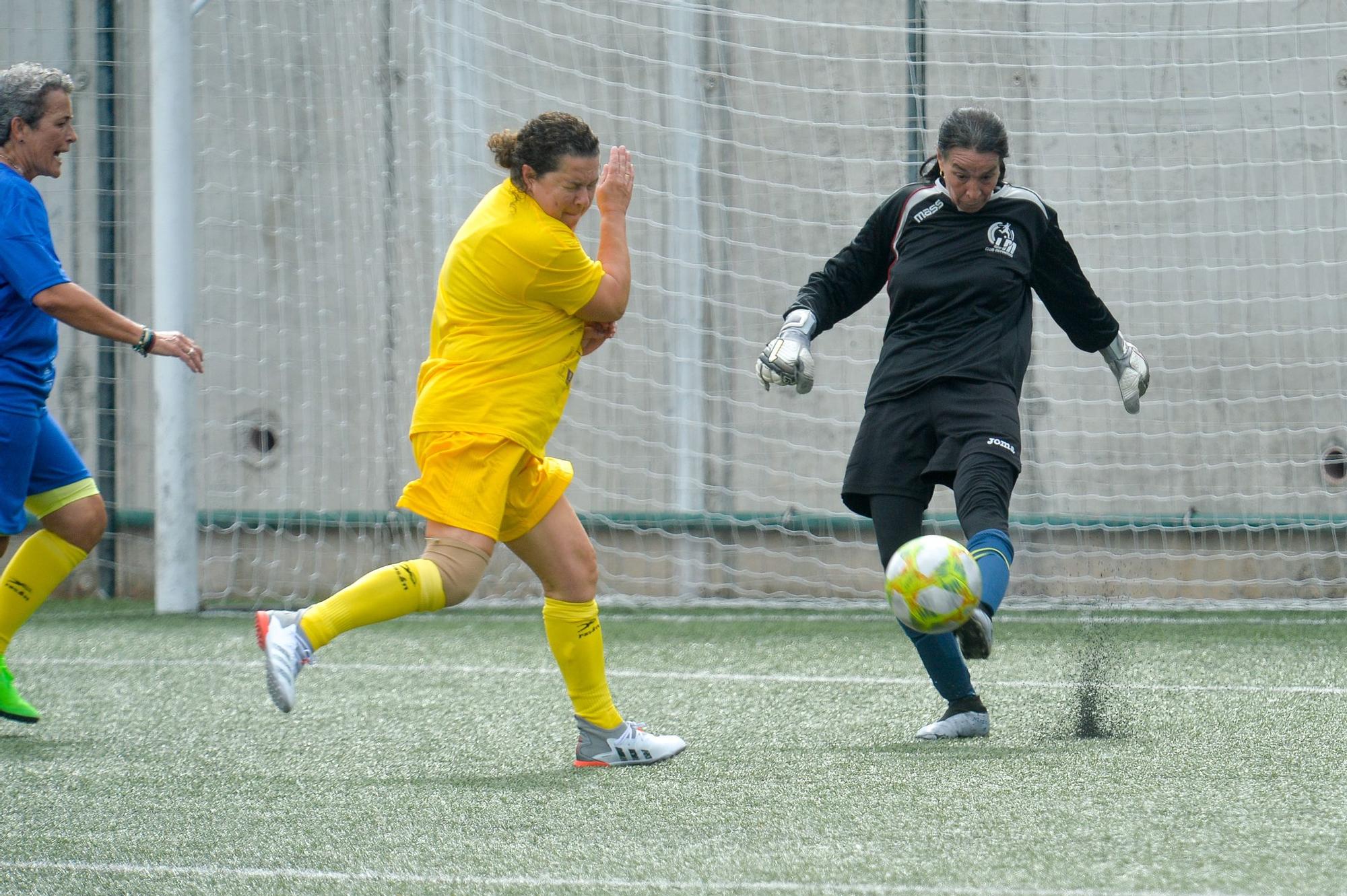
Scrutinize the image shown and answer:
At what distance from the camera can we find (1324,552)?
755 centimetres

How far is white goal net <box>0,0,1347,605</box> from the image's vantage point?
7621 millimetres

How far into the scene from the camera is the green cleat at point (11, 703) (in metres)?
4.67

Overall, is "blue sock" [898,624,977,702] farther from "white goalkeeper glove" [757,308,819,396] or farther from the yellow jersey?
the yellow jersey

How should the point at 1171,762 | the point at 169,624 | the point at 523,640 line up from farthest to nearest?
the point at 169,624 → the point at 523,640 → the point at 1171,762

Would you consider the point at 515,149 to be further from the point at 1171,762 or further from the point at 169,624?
the point at 169,624

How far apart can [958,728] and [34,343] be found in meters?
2.93

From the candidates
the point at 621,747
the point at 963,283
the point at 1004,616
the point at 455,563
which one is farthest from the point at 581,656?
the point at 1004,616

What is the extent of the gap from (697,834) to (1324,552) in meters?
5.39

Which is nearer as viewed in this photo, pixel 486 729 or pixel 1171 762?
pixel 1171 762

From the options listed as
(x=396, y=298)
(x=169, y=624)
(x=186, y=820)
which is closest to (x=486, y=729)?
(x=186, y=820)

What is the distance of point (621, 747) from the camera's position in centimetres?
409

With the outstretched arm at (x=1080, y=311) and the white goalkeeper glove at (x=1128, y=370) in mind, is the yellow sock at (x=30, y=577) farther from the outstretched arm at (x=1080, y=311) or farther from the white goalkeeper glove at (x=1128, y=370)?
the white goalkeeper glove at (x=1128, y=370)

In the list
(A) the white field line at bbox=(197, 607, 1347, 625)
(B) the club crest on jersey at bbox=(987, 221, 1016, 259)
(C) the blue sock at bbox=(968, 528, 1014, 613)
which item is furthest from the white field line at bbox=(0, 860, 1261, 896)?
(A) the white field line at bbox=(197, 607, 1347, 625)

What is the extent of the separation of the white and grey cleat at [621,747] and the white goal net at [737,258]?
3.99 meters
